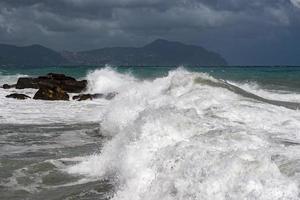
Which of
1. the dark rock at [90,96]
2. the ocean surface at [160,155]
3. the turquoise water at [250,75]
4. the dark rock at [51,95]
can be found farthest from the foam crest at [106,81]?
the ocean surface at [160,155]

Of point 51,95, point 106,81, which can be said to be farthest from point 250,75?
point 51,95

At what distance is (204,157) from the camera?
23.0 ft

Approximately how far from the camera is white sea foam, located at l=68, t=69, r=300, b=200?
19.4 feet

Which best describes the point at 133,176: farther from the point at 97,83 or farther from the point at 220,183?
the point at 97,83

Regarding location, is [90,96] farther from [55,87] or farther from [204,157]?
[204,157]

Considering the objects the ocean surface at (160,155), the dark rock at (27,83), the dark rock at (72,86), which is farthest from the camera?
the dark rock at (27,83)

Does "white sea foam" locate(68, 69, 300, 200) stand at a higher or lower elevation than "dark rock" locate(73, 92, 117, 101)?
higher

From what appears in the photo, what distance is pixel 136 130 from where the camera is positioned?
9562 millimetres

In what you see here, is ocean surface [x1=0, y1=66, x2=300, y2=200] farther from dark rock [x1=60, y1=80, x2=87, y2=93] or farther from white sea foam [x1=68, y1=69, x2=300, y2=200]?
dark rock [x1=60, y1=80, x2=87, y2=93]

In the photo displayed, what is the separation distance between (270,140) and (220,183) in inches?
121

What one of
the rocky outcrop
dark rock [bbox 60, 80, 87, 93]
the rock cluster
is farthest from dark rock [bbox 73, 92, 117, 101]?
dark rock [bbox 60, 80, 87, 93]

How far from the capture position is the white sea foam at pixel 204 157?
5.92 meters

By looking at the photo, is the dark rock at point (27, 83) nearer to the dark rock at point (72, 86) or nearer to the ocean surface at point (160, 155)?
the dark rock at point (72, 86)

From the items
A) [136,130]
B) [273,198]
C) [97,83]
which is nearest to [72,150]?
[136,130]
